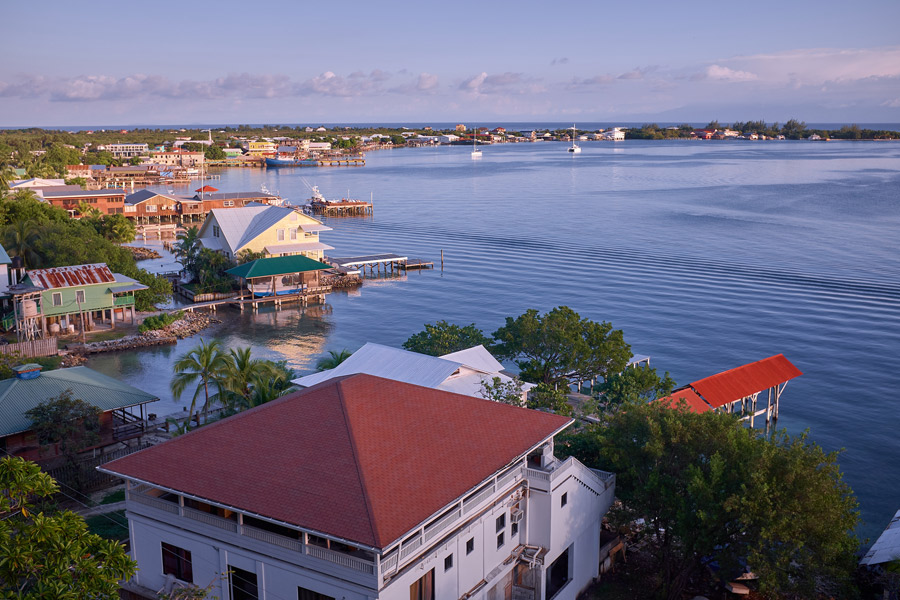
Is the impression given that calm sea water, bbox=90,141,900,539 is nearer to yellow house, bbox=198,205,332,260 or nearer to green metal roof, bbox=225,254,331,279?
green metal roof, bbox=225,254,331,279

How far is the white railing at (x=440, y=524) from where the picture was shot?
709 inches

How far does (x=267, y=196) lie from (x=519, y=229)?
38.8 meters

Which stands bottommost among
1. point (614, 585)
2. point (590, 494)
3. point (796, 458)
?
point (614, 585)

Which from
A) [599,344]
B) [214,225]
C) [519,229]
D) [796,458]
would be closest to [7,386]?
[599,344]

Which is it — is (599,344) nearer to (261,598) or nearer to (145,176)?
(261,598)

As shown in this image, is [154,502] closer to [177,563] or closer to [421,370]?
[177,563]

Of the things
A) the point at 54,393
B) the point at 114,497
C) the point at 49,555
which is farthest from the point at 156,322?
the point at 49,555

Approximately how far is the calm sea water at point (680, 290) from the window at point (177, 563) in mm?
20668

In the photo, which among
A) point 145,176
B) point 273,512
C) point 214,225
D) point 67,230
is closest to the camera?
point 273,512

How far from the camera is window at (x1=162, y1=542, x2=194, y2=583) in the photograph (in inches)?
776

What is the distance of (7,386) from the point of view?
30.3 metres

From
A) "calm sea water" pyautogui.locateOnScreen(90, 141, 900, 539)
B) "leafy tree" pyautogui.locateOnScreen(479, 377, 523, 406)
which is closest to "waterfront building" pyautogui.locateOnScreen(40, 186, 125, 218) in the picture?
"calm sea water" pyautogui.locateOnScreen(90, 141, 900, 539)

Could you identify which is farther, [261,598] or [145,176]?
[145,176]

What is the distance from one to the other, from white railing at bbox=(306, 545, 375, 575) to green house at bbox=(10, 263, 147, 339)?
39872 mm
